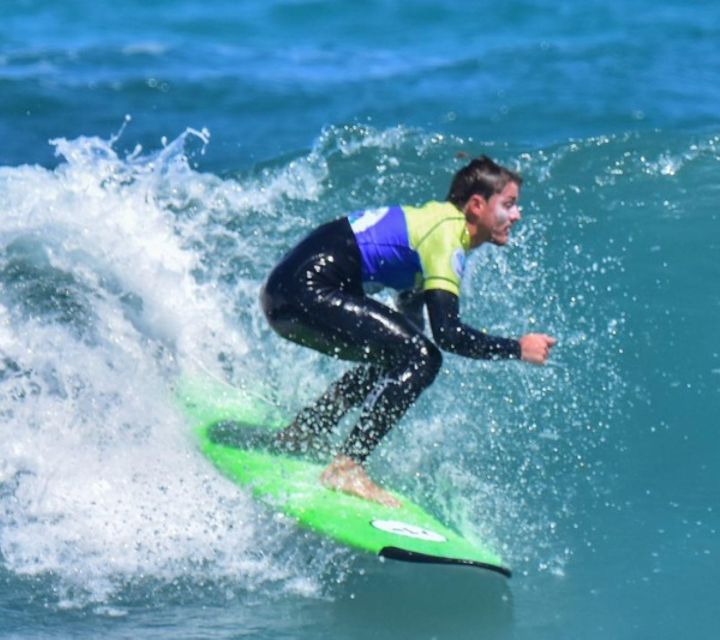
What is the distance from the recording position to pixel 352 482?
588cm

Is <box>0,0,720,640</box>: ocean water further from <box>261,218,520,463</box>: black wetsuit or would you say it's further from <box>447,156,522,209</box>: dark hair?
<box>447,156,522,209</box>: dark hair

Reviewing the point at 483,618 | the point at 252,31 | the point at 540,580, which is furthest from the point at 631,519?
the point at 252,31

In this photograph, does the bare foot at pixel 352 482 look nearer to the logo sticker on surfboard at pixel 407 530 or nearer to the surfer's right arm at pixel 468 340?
the logo sticker on surfboard at pixel 407 530

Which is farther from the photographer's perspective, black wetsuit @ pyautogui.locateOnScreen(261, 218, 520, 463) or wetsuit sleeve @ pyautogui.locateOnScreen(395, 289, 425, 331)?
wetsuit sleeve @ pyautogui.locateOnScreen(395, 289, 425, 331)

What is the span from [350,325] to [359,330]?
4 centimetres

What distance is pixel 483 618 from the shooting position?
5.34 meters

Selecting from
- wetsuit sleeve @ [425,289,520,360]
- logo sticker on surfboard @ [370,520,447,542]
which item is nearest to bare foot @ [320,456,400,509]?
logo sticker on surfboard @ [370,520,447,542]

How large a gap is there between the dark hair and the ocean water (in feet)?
4.61

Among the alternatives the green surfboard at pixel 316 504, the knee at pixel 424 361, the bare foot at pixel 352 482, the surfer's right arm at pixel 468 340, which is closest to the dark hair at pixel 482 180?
the surfer's right arm at pixel 468 340

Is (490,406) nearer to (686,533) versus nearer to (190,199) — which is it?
(686,533)

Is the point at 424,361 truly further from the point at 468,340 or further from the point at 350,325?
the point at 350,325

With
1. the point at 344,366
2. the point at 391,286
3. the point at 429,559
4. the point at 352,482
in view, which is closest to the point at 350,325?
the point at 391,286

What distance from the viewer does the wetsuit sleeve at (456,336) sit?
5621mm

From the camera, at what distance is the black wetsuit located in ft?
18.6
